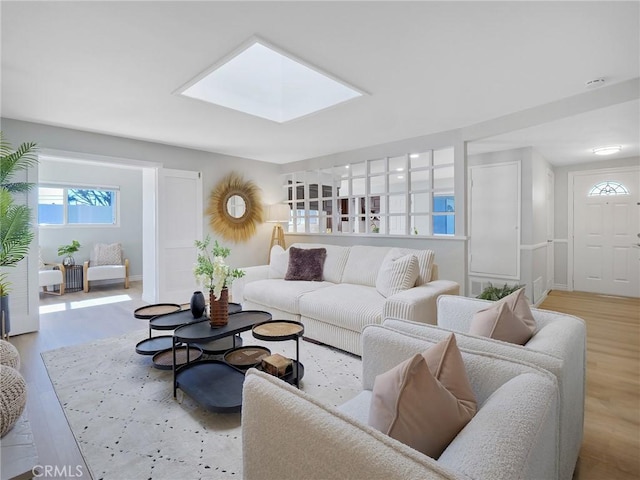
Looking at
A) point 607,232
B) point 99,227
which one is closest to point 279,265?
point 99,227

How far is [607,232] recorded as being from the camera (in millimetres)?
5391

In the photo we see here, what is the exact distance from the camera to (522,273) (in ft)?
15.0

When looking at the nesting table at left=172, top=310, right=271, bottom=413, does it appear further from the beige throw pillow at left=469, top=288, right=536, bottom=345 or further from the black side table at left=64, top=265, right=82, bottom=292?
the black side table at left=64, top=265, right=82, bottom=292

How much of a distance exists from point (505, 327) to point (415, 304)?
1.23 m

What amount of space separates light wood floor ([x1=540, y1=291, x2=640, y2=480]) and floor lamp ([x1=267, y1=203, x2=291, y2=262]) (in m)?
4.39

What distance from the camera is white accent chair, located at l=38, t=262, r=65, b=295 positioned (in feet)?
17.9

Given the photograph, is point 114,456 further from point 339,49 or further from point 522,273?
point 522,273

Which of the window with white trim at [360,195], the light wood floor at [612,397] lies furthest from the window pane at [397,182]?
the light wood floor at [612,397]

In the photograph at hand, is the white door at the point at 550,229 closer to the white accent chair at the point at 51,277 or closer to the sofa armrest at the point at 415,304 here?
the sofa armrest at the point at 415,304

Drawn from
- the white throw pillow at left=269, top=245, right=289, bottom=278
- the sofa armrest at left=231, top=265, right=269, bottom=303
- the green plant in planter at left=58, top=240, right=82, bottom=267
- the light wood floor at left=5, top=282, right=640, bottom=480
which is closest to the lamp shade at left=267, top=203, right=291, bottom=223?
the white throw pillow at left=269, top=245, right=289, bottom=278

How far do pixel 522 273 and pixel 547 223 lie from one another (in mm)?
1612

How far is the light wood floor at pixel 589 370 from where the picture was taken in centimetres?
172

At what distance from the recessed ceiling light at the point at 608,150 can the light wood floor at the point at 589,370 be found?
2199mm

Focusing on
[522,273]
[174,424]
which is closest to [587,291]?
[522,273]
